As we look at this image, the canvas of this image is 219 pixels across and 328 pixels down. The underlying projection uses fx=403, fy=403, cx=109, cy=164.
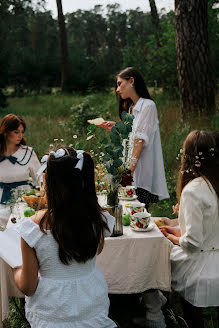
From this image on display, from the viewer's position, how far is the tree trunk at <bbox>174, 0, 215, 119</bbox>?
6998 millimetres

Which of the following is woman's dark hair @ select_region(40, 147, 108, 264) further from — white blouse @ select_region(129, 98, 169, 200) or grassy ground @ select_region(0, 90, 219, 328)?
white blouse @ select_region(129, 98, 169, 200)

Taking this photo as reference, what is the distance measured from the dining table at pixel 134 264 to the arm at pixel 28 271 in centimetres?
73

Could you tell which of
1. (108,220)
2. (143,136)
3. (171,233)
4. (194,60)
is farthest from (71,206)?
(194,60)

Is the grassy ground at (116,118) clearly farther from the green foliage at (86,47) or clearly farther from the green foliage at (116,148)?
→ the green foliage at (86,47)

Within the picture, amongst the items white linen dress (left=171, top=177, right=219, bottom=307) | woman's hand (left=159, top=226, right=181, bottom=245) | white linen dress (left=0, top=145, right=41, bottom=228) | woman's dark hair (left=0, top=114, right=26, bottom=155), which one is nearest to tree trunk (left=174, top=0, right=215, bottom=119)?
white linen dress (left=0, top=145, right=41, bottom=228)

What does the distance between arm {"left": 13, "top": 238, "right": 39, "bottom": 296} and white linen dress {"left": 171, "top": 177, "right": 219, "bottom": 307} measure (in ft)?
3.25

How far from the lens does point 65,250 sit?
1832 millimetres

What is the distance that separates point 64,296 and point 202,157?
3.80 feet

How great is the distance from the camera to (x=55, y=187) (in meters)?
1.79

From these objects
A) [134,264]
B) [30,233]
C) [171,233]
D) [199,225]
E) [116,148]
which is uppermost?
[116,148]

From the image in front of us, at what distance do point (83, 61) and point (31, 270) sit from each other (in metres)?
23.9

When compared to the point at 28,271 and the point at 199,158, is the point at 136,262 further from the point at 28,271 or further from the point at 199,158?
the point at 28,271

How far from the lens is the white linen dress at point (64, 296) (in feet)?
6.17

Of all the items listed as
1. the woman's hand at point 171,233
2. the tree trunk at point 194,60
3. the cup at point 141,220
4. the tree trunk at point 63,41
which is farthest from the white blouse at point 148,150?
the tree trunk at point 63,41
